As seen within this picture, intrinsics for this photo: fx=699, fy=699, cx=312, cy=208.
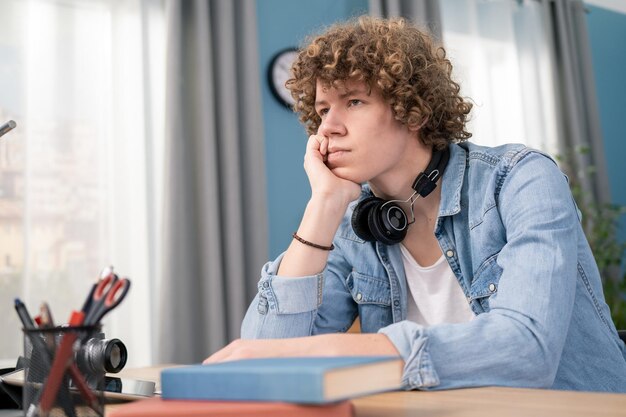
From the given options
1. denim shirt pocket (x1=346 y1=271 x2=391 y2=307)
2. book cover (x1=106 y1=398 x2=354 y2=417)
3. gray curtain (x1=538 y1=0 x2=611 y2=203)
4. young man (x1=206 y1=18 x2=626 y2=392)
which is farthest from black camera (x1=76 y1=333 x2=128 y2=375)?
gray curtain (x1=538 y1=0 x2=611 y2=203)

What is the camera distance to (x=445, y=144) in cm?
149

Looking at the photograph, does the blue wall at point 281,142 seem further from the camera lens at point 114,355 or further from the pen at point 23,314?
the pen at point 23,314

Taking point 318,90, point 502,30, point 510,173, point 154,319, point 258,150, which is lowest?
point 154,319

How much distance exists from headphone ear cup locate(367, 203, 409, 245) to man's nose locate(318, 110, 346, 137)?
0.17m

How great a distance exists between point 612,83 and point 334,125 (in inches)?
173

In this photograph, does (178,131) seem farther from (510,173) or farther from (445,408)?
(445,408)

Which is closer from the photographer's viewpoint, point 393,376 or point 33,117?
point 393,376

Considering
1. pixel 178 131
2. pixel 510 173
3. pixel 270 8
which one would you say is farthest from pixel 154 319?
pixel 510 173

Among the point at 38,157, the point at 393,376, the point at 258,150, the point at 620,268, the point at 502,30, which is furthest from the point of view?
the point at 620,268

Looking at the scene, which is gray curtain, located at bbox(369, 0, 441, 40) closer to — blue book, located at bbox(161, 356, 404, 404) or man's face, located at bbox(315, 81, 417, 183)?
man's face, located at bbox(315, 81, 417, 183)

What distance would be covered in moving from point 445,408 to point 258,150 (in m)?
2.54

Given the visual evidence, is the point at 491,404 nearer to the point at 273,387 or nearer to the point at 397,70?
the point at 273,387

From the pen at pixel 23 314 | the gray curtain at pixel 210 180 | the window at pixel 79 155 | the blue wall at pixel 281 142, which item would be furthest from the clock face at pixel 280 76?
the pen at pixel 23 314

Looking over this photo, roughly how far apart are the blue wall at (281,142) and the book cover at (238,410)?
2.82 metres
